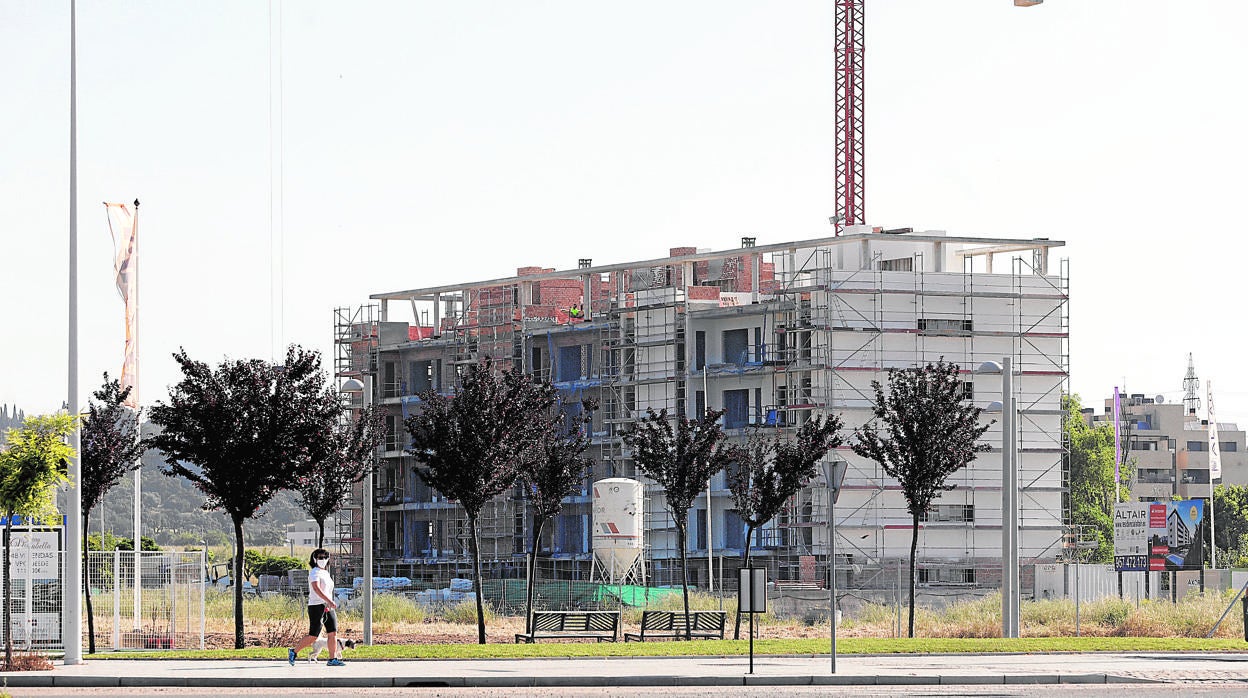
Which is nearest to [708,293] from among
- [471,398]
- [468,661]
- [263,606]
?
[263,606]

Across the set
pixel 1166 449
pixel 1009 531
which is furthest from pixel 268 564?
pixel 1166 449

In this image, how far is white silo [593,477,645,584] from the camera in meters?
53.0

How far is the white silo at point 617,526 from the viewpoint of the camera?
53.0 metres

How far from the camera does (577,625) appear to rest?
37938mm

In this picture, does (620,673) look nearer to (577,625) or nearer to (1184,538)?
(577,625)

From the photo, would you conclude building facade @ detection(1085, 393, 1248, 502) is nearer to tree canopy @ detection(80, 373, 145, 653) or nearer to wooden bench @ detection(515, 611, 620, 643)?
wooden bench @ detection(515, 611, 620, 643)

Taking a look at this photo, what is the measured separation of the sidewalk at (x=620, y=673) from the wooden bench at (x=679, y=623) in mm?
8248

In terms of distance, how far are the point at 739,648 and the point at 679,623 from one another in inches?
261

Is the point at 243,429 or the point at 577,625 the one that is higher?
the point at 243,429

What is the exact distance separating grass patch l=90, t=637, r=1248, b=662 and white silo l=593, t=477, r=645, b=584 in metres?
19.0

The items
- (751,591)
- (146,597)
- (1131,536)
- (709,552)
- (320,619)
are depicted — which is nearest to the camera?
(751,591)

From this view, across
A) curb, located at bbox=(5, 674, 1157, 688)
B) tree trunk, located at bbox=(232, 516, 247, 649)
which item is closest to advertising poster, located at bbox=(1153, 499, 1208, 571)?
curb, located at bbox=(5, 674, 1157, 688)

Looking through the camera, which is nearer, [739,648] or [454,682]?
[454,682]

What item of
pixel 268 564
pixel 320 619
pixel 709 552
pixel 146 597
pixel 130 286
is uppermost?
pixel 130 286
